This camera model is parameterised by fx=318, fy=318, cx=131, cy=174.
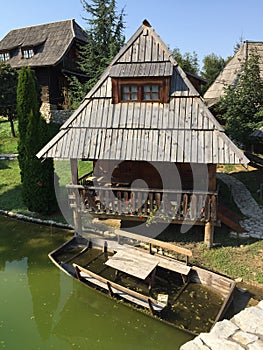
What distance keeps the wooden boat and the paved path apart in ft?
9.06

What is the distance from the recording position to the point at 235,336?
5031 millimetres

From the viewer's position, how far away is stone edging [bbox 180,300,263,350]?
4793mm

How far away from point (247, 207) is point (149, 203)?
4.85m

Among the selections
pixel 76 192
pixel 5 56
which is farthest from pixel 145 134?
pixel 5 56

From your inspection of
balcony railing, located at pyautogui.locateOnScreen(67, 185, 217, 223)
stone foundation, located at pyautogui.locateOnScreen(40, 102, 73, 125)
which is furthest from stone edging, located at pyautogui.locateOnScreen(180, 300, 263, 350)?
stone foundation, located at pyautogui.locateOnScreen(40, 102, 73, 125)

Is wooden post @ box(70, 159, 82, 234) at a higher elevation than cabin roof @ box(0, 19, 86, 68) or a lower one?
lower

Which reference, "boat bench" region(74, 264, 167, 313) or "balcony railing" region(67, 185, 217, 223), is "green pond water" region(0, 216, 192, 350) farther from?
"balcony railing" region(67, 185, 217, 223)

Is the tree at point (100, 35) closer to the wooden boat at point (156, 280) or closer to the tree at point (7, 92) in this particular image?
the tree at point (7, 92)

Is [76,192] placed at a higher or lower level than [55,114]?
lower

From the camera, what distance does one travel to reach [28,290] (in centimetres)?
917

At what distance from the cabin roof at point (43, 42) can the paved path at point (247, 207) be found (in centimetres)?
1708

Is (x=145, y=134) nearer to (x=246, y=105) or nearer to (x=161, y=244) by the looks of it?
(x=161, y=244)

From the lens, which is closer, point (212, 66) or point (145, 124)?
point (145, 124)

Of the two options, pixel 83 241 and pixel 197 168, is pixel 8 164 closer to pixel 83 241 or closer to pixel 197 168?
pixel 83 241
